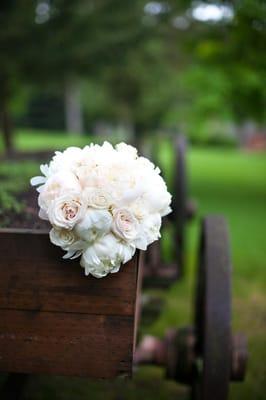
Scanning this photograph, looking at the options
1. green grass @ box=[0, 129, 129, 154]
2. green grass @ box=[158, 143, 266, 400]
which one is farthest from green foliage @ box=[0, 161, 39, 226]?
green grass @ box=[0, 129, 129, 154]

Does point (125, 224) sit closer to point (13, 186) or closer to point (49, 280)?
point (49, 280)

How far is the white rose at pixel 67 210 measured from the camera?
5.24ft

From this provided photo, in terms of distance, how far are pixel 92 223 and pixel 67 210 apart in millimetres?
83

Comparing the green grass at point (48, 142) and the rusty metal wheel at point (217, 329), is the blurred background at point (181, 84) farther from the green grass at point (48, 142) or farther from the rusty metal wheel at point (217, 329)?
the rusty metal wheel at point (217, 329)

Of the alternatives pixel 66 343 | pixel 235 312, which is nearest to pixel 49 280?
pixel 66 343

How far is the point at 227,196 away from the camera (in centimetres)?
1372

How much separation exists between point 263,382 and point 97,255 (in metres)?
2.31

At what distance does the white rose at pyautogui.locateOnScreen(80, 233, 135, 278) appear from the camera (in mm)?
1621

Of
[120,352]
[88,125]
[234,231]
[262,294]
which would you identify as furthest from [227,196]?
[88,125]

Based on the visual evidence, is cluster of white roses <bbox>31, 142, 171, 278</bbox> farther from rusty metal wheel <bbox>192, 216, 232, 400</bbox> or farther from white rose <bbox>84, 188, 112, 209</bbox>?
rusty metal wheel <bbox>192, 216, 232, 400</bbox>

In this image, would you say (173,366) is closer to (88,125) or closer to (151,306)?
(151,306)

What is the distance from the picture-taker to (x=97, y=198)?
1.62m

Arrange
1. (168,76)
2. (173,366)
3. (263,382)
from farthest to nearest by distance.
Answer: (168,76) → (263,382) → (173,366)

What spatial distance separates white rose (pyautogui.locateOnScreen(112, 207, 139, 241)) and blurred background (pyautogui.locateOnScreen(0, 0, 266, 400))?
1.88 feet
